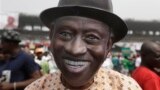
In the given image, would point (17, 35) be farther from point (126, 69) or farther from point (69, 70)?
point (126, 69)

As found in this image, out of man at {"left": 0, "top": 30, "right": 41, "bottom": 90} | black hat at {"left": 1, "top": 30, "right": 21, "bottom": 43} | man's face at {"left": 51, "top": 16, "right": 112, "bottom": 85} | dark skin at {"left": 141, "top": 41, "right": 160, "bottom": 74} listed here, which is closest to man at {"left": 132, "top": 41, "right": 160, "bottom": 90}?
dark skin at {"left": 141, "top": 41, "right": 160, "bottom": 74}

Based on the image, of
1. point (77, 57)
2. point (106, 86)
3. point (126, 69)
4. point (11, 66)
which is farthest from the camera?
point (126, 69)

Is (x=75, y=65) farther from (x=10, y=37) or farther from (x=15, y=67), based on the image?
(x=10, y=37)

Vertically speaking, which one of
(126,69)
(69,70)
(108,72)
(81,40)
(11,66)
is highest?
(81,40)

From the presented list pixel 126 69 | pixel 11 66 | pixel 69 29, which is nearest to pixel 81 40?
pixel 69 29

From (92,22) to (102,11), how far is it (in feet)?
0.24

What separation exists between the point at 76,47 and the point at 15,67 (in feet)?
10.0

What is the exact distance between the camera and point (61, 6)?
2.24m

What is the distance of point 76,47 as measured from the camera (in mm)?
2143

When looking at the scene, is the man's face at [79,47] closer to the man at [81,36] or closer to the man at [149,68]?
the man at [81,36]

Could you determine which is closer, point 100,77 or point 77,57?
point 77,57

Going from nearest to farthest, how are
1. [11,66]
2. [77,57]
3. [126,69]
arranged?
[77,57], [11,66], [126,69]

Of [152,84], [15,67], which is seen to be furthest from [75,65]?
[15,67]

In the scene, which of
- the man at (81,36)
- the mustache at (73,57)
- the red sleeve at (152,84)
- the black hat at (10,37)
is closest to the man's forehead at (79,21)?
the man at (81,36)
